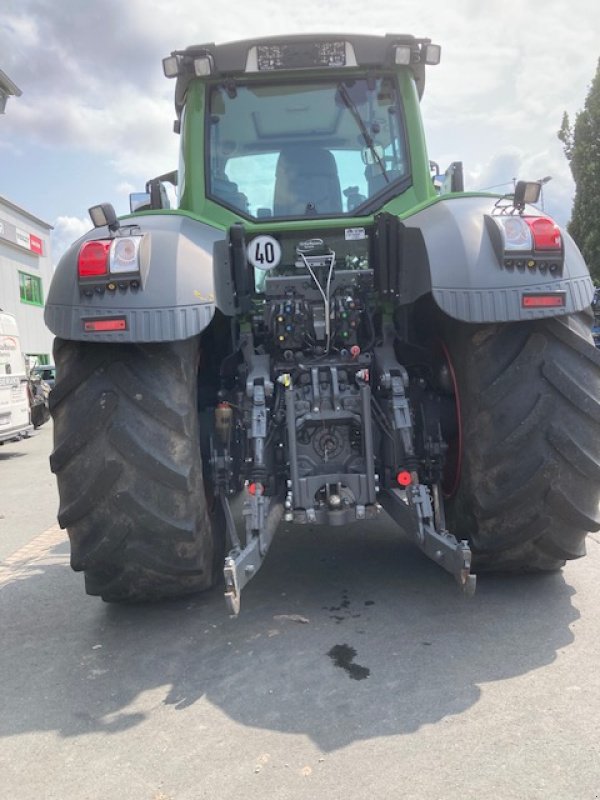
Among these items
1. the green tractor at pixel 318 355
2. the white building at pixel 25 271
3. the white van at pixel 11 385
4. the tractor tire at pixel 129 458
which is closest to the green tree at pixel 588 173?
the white van at pixel 11 385

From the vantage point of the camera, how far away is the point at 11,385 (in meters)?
11.6

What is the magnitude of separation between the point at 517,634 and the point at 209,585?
1500mm

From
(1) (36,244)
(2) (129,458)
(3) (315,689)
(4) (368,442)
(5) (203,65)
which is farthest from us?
(1) (36,244)

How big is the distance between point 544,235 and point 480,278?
14.5 inches

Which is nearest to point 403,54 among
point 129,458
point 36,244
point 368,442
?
point 368,442

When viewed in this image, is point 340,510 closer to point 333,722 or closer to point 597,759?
point 333,722

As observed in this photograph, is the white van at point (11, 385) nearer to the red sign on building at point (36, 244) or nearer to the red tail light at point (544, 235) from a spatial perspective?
the red tail light at point (544, 235)

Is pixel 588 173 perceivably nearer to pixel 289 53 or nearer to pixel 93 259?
pixel 289 53

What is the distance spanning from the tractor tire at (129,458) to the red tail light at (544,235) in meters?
1.66

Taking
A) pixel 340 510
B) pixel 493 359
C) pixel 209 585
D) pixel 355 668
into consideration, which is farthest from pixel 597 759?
pixel 209 585

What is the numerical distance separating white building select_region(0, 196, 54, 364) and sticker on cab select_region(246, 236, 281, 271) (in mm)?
26317

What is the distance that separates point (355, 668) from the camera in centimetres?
295

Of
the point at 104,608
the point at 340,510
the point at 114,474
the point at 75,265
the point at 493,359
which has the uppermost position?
the point at 75,265

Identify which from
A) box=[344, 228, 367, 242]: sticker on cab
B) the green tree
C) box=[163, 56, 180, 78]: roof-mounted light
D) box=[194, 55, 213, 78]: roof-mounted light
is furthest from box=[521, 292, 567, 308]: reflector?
the green tree
